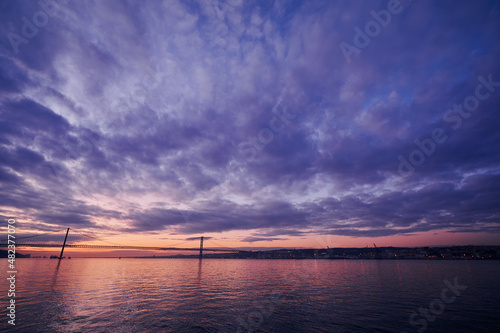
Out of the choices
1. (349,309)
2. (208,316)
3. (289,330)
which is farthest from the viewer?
(349,309)

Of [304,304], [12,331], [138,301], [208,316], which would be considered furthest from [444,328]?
[12,331]

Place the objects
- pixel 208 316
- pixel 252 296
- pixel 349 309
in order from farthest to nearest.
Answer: pixel 252 296 → pixel 349 309 → pixel 208 316

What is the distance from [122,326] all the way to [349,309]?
22897 mm

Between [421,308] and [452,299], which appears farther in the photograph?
[452,299]

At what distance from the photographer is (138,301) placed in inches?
1104

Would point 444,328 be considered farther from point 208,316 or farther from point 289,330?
point 208,316

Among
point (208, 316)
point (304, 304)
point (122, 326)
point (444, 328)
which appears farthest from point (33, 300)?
point (444, 328)

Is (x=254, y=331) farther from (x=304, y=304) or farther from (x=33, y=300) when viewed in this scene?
(x=33, y=300)

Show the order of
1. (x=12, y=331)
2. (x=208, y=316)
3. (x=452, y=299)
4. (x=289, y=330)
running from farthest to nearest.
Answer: (x=452, y=299), (x=208, y=316), (x=289, y=330), (x=12, y=331)

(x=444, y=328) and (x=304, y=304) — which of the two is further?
(x=304, y=304)

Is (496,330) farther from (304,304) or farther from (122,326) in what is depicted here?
(122,326)

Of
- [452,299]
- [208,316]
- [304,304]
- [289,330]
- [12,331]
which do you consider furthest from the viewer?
[452,299]

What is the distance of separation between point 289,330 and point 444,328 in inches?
531

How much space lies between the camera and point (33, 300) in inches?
1075
